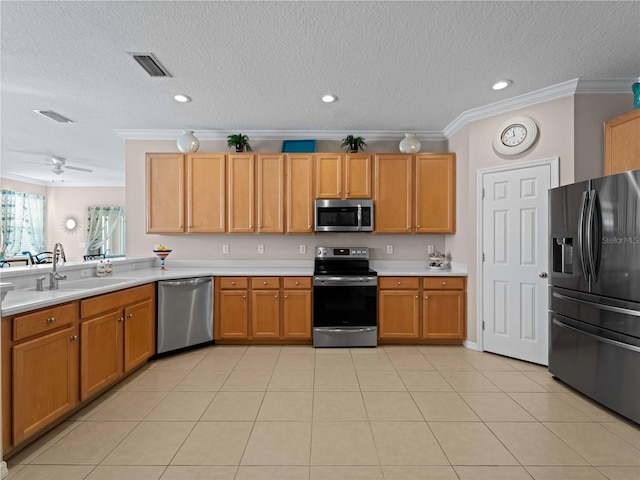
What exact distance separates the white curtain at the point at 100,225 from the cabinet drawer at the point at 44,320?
7664 mm

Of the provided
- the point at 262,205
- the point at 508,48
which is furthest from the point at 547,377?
the point at 262,205

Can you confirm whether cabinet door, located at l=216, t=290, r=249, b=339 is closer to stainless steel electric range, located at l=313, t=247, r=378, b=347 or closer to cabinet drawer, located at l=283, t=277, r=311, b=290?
cabinet drawer, located at l=283, t=277, r=311, b=290

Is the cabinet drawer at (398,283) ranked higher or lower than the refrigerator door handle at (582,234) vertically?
lower

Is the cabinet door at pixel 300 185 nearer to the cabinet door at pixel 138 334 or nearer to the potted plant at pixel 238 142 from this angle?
the potted plant at pixel 238 142

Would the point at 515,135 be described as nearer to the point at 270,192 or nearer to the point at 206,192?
the point at 270,192

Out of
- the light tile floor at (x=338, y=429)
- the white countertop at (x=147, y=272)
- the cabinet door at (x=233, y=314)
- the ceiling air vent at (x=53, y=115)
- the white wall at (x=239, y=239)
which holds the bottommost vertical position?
the light tile floor at (x=338, y=429)

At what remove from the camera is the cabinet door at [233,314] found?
384 centimetres

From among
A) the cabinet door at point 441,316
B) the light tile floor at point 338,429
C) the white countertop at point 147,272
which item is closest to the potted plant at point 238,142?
the white countertop at point 147,272

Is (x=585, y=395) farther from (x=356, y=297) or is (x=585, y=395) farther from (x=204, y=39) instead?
(x=204, y=39)

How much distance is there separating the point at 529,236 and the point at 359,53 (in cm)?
244

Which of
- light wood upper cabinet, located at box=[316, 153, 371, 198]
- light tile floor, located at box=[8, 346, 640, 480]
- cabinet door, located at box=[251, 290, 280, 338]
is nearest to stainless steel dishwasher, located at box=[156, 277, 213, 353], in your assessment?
light tile floor, located at box=[8, 346, 640, 480]

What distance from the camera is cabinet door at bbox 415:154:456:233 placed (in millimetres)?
4105

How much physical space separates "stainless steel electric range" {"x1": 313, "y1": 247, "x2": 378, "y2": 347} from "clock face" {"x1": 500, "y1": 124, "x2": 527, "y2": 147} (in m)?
2.04

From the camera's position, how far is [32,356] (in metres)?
1.93
